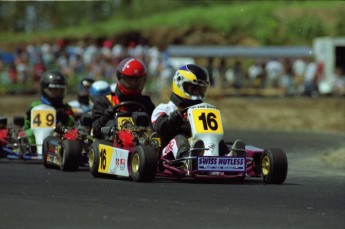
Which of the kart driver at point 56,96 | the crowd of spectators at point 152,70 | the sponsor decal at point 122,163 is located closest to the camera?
the sponsor decal at point 122,163

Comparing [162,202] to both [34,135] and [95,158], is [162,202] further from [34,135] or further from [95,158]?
[34,135]

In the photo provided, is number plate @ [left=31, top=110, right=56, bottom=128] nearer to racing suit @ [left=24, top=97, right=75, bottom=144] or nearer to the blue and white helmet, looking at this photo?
racing suit @ [left=24, top=97, right=75, bottom=144]

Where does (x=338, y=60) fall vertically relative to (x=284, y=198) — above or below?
above

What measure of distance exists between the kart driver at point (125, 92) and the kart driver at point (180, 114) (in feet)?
3.47

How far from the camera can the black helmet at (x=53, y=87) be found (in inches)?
592

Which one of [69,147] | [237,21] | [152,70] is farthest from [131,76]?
[237,21]

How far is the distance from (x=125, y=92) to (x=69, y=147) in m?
1.10

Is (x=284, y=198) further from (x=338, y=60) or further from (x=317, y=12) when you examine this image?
(x=317, y=12)

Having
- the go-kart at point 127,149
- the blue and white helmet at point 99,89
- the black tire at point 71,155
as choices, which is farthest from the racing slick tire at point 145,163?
the blue and white helmet at point 99,89

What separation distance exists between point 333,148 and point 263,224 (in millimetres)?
12303

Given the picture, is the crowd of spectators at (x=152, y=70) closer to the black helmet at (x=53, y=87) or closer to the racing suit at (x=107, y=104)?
the black helmet at (x=53, y=87)

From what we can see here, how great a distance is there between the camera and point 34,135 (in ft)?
47.6

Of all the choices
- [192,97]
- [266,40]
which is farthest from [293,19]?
[192,97]

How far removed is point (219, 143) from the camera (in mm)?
11047
